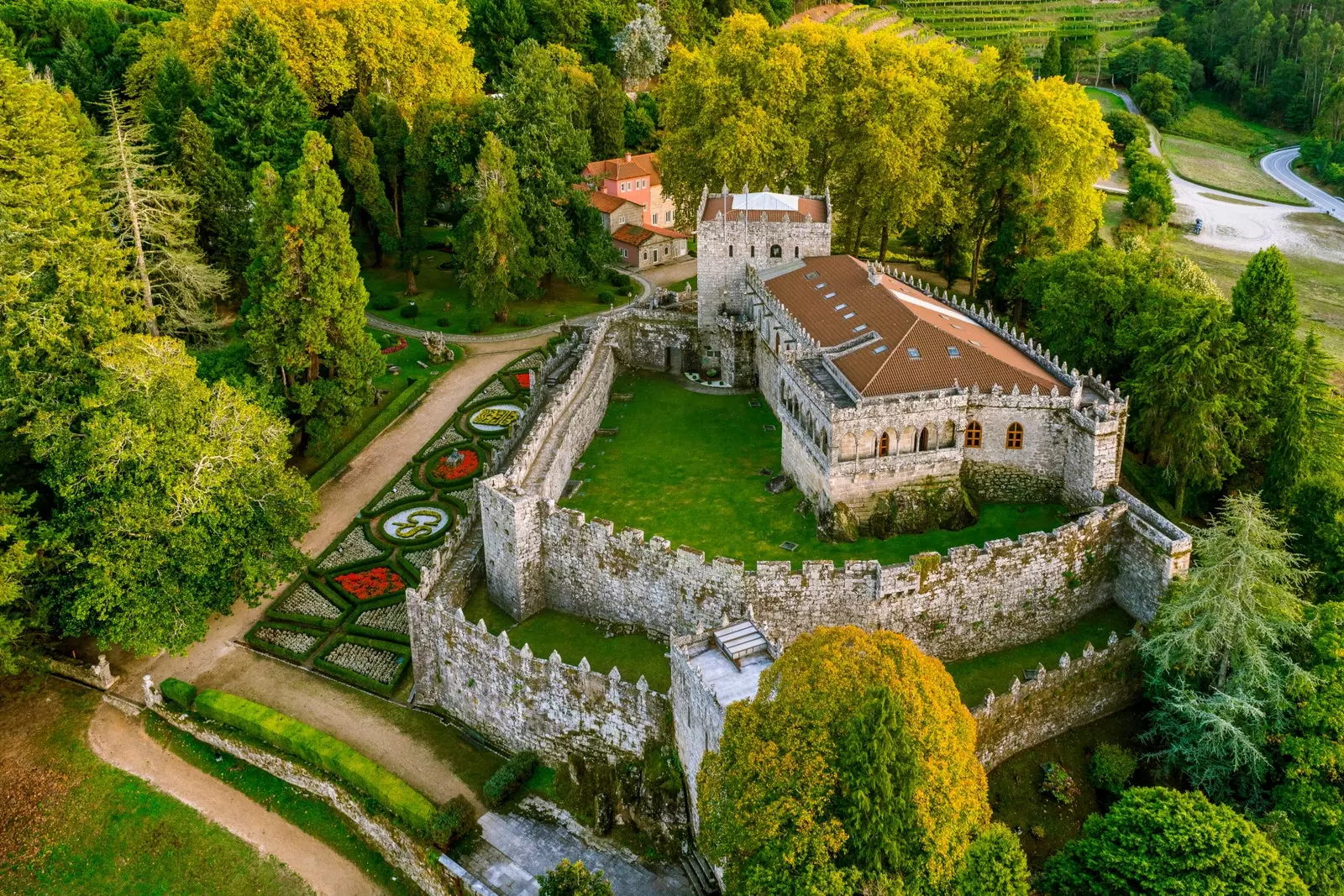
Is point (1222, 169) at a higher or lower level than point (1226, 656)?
higher

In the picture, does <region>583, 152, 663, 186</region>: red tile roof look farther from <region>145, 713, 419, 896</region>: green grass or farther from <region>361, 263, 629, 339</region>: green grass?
<region>145, 713, 419, 896</region>: green grass

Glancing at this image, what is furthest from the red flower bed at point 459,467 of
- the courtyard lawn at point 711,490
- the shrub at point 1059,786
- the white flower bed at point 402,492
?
the shrub at point 1059,786

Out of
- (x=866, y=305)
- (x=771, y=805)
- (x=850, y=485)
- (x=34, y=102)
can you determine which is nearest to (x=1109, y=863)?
(x=771, y=805)

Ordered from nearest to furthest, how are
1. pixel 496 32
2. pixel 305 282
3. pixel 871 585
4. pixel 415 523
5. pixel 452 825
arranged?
1. pixel 452 825
2. pixel 871 585
3. pixel 415 523
4. pixel 305 282
5. pixel 496 32

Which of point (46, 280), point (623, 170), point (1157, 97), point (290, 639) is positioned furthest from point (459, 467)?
point (1157, 97)

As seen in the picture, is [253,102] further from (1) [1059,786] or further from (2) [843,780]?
(1) [1059,786]

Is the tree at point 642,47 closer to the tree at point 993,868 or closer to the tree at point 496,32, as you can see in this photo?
the tree at point 496,32

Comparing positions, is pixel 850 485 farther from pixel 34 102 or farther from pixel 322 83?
pixel 322 83
